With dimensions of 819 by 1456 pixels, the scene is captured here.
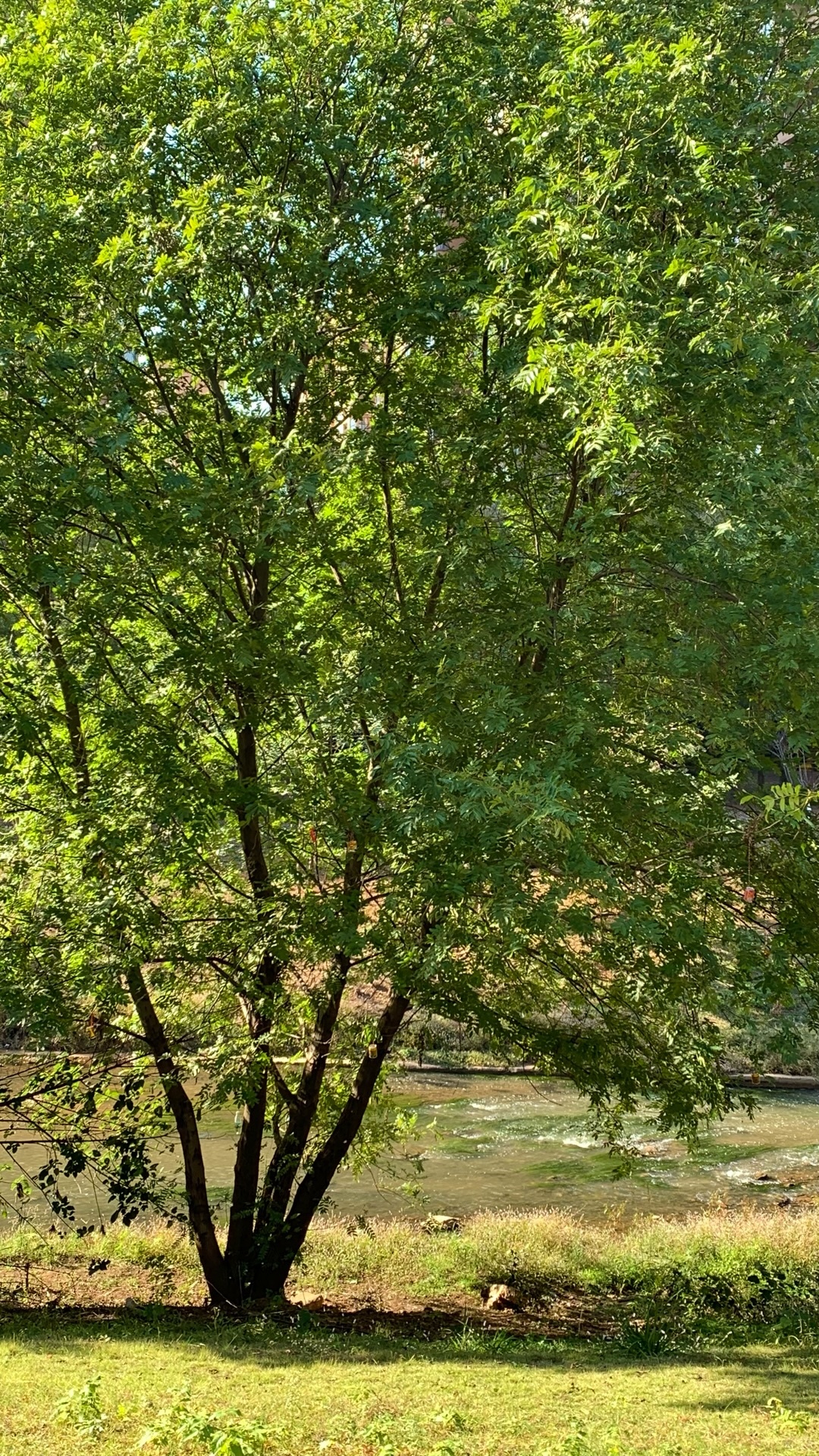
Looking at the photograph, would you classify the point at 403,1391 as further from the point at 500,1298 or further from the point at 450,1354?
the point at 500,1298

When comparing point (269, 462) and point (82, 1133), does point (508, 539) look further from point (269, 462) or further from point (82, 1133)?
point (82, 1133)

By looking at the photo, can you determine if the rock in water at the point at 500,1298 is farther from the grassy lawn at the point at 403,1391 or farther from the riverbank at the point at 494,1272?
the grassy lawn at the point at 403,1391

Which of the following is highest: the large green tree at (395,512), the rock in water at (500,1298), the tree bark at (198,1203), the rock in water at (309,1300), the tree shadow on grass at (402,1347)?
the large green tree at (395,512)

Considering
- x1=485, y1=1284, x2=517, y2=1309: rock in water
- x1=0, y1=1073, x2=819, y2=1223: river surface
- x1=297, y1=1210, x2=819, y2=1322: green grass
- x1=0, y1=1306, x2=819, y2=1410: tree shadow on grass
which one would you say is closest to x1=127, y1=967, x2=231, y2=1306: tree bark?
x1=0, y1=1306, x2=819, y2=1410: tree shadow on grass

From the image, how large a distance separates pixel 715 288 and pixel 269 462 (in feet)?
9.10

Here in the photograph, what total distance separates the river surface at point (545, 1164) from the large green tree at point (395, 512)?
213 inches

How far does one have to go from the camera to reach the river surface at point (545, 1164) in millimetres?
14523

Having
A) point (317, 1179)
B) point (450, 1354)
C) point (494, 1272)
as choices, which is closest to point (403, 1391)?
point (450, 1354)

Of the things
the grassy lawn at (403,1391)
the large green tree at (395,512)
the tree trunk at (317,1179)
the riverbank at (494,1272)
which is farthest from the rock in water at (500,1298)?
the large green tree at (395,512)

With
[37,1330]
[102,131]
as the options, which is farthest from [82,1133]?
[102,131]

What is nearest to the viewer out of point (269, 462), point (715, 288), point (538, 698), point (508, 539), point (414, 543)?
point (715, 288)

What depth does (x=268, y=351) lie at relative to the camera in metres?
7.14

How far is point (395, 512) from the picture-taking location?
9.24 metres

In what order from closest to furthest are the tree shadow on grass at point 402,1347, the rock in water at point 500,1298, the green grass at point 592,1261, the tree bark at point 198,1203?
A: the tree shadow on grass at point 402,1347 < the tree bark at point 198,1203 < the rock in water at point 500,1298 < the green grass at point 592,1261
